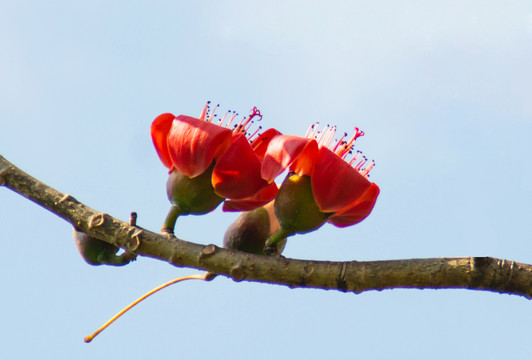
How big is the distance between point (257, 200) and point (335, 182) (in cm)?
34

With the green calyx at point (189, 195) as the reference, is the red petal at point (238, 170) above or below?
above

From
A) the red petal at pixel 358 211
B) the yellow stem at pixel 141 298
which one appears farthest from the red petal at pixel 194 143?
the red petal at pixel 358 211

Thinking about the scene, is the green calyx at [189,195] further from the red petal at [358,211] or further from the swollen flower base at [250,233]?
the red petal at [358,211]

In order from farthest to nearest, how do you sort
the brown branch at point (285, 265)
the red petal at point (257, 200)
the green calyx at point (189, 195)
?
the red petal at point (257, 200), the green calyx at point (189, 195), the brown branch at point (285, 265)

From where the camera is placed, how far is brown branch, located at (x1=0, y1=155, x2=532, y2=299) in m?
1.58

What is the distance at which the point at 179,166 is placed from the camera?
1943 mm

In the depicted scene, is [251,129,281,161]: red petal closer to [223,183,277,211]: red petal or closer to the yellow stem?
[223,183,277,211]: red petal

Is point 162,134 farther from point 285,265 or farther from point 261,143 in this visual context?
point 285,265

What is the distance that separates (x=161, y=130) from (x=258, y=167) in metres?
0.38

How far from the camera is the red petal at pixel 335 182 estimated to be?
6.00 feet

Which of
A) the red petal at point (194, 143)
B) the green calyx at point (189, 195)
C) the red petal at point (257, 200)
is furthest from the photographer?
the red petal at point (257, 200)

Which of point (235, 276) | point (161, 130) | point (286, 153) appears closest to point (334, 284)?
point (235, 276)

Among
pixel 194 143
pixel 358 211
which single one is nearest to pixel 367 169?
pixel 358 211

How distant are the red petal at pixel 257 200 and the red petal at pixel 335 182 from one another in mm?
257
